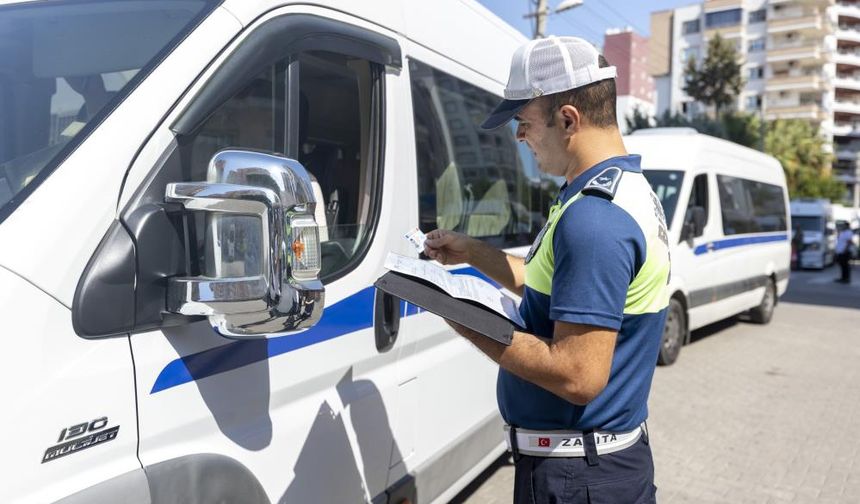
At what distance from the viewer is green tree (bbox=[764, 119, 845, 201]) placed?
4297 cm

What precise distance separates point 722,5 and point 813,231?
50359 millimetres

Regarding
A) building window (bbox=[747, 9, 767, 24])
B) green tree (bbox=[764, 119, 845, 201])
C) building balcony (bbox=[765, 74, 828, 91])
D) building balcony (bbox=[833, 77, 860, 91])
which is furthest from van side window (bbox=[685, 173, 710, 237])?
building balcony (bbox=[833, 77, 860, 91])

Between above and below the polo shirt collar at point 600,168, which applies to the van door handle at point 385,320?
below

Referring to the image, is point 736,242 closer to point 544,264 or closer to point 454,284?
point 544,264

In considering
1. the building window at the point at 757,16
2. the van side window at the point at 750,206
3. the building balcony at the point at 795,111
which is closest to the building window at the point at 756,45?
the building window at the point at 757,16

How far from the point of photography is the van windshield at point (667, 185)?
7905 millimetres

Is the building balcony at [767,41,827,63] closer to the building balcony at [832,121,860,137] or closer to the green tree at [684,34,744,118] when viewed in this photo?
the building balcony at [832,121,860,137]

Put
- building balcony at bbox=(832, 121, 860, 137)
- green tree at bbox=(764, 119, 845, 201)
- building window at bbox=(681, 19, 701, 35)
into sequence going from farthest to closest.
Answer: building window at bbox=(681, 19, 701, 35) → building balcony at bbox=(832, 121, 860, 137) → green tree at bbox=(764, 119, 845, 201)

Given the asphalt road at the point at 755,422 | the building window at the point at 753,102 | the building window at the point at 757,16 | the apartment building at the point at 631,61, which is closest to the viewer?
the asphalt road at the point at 755,422

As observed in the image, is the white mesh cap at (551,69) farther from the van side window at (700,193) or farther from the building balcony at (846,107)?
the building balcony at (846,107)

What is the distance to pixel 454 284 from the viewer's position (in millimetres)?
1620

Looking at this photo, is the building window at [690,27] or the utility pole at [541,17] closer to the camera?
the utility pole at [541,17]


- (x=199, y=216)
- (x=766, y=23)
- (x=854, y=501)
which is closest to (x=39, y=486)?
(x=199, y=216)

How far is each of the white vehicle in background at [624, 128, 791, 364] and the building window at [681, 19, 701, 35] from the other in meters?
67.1
